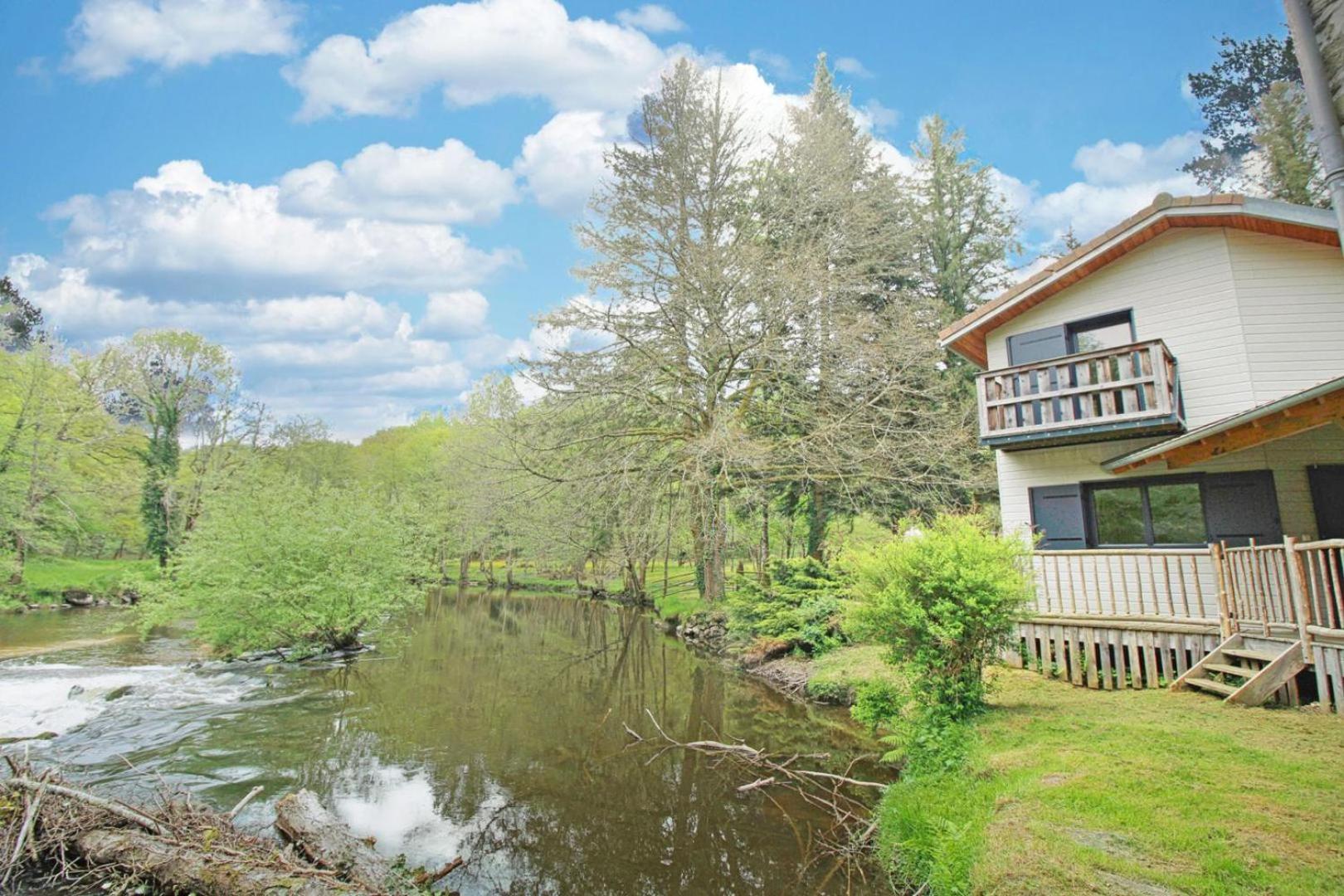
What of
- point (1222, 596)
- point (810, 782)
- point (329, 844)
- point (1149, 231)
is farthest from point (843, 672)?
point (1149, 231)

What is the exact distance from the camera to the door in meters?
10.6

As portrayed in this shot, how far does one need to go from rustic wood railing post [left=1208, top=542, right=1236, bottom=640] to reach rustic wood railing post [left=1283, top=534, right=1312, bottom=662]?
109 centimetres

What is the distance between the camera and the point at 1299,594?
7.90 metres

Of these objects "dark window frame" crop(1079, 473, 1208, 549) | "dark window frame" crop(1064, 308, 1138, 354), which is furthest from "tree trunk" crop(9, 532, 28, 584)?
"dark window frame" crop(1064, 308, 1138, 354)

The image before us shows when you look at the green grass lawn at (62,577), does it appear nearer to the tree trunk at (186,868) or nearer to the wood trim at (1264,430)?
the tree trunk at (186,868)

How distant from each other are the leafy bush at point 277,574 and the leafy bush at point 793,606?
10127mm

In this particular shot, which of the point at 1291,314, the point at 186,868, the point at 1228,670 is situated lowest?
the point at 186,868

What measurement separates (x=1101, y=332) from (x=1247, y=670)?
299 inches

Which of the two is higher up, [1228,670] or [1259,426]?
[1259,426]

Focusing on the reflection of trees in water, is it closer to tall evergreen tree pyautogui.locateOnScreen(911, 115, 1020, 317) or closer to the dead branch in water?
the dead branch in water

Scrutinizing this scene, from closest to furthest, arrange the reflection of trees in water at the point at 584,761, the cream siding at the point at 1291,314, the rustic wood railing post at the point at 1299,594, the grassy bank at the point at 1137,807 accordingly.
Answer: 1. the grassy bank at the point at 1137,807
2. the reflection of trees in water at the point at 584,761
3. the rustic wood railing post at the point at 1299,594
4. the cream siding at the point at 1291,314

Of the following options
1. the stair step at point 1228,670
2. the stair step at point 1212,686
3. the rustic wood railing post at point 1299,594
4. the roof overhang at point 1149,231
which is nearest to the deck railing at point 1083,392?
the roof overhang at point 1149,231

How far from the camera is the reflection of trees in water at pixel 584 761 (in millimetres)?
6562

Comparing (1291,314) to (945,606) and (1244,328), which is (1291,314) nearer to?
(1244,328)
